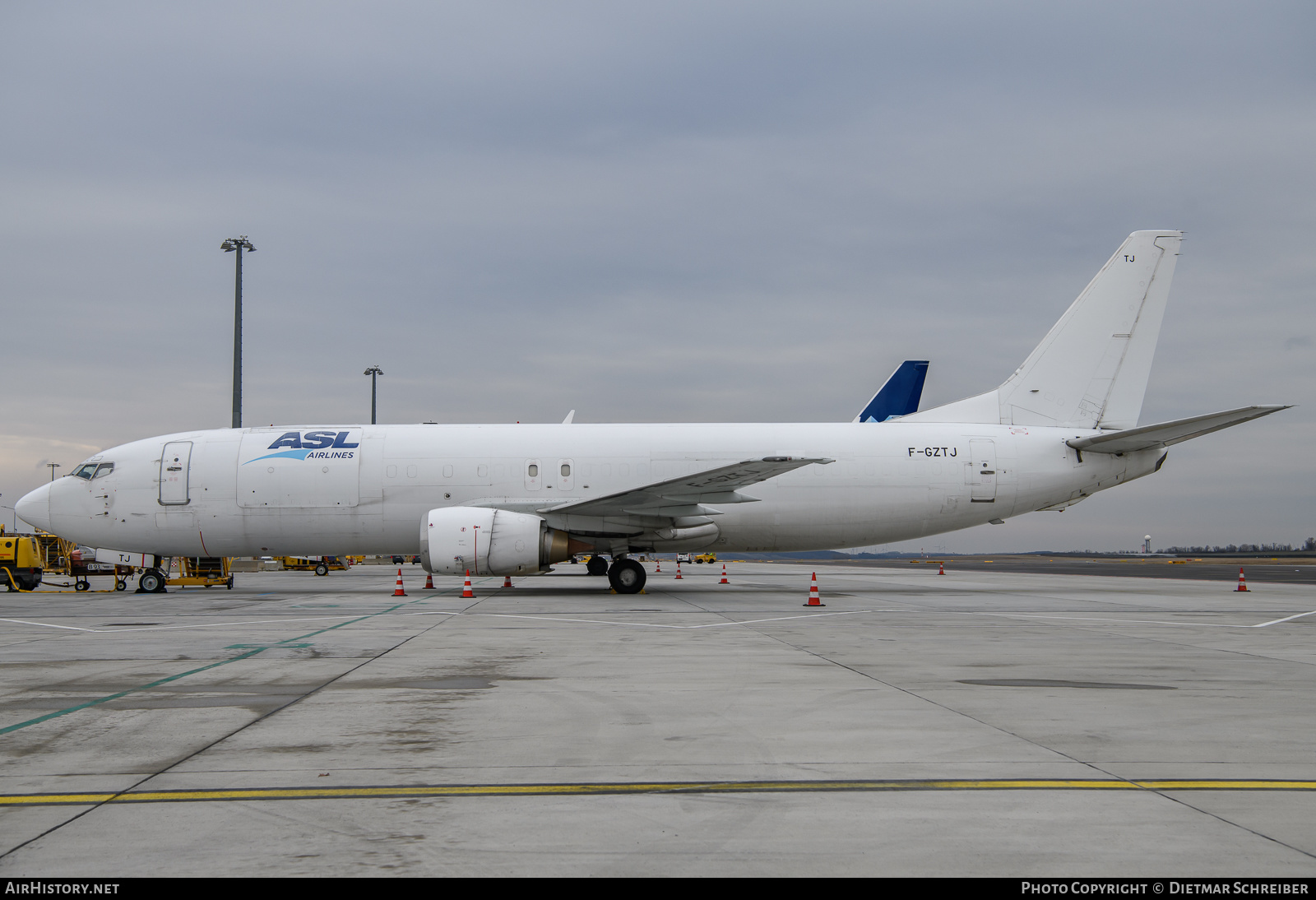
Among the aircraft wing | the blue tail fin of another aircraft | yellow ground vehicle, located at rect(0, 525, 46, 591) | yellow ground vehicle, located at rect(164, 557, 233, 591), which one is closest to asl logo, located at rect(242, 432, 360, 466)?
yellow ground vehicle, located at rect(164, 557, 233, 591)

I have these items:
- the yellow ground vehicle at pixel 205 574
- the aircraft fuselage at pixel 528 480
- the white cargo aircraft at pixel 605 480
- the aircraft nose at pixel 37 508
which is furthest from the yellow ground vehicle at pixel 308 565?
the aircraft fuselage at pixel 528 480

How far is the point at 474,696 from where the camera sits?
7.14m

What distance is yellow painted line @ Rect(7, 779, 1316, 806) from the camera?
4.34 m

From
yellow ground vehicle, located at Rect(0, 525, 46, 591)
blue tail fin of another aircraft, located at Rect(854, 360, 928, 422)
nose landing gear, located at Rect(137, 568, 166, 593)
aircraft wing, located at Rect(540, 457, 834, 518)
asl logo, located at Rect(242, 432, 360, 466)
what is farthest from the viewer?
blue tail fin of another aircraft, located at Rect(854, 360, 928, 422)

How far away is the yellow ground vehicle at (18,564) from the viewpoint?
25906 mm

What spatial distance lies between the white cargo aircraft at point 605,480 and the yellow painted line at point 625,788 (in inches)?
581

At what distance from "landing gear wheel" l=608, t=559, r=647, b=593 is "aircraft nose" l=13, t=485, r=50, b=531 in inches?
539

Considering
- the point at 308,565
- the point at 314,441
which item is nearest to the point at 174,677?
the point at 314,441

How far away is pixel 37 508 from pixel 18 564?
6428 millimetres

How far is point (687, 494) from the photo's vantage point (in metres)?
19.0

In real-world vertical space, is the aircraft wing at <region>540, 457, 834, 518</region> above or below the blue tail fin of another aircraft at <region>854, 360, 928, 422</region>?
below

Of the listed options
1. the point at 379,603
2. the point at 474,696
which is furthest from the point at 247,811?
the point at 379,603

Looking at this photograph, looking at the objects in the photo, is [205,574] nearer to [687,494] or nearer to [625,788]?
[687,494]

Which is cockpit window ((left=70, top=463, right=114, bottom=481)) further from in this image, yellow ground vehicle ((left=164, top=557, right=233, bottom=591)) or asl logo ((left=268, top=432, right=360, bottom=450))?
asl logo ((left=268, top=432, right=360, bottom=450))
